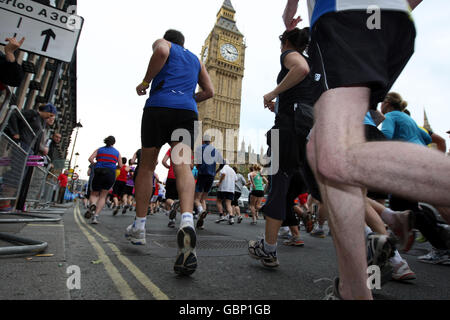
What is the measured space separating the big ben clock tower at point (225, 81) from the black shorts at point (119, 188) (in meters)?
53.1

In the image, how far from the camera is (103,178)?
6035 millimetres

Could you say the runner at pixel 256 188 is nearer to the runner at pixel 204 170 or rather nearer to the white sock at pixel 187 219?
the runner at pixel 204 170

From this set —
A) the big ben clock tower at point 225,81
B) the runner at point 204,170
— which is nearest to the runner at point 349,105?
the runner at point 204,170

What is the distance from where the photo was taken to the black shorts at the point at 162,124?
2221 millimetres

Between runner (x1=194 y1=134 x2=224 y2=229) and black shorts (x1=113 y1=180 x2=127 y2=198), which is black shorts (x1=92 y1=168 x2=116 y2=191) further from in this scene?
black shorts (x1=113 y1=180 x2=127 y2=198)

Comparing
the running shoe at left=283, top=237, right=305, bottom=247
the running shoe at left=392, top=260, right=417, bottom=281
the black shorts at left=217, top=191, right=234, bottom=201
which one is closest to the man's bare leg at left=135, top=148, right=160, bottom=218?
the running shoe at left=392, top=260, right=417, bottom=281

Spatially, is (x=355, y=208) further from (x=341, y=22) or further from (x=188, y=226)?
(x=188, y=226)

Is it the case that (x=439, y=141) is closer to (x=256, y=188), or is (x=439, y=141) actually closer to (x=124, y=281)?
(x=124, y=281)

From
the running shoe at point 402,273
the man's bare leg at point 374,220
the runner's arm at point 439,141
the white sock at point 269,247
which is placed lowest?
the running shoe at point 402,273

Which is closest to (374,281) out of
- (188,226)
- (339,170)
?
(339,170)

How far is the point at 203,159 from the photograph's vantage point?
658 cm

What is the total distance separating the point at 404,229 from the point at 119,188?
33.7 ft

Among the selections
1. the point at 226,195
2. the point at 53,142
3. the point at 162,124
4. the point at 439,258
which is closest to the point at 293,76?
the point at 162,124

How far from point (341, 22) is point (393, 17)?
7.3 inches
